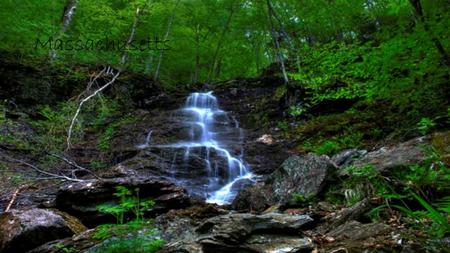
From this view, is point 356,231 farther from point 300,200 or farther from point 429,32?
point 429,32

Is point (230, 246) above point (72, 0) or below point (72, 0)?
below

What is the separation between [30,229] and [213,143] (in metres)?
8.62

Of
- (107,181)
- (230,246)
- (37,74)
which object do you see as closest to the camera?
(230,246)

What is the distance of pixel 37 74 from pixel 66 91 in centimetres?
141

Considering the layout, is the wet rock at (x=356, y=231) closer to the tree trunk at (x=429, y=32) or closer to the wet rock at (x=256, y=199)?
the wet rock at (x=256, y=199)

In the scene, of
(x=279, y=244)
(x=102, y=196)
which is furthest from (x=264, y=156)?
(x=279, y=244)

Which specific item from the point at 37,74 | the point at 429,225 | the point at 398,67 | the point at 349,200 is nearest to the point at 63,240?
the point at 349,200

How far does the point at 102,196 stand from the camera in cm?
675

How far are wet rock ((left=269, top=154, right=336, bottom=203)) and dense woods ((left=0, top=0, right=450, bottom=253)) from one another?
3cm

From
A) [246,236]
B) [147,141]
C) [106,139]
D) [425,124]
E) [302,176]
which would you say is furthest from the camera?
[106,139]

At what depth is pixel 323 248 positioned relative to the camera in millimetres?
3211

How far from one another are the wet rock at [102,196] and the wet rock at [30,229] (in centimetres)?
108

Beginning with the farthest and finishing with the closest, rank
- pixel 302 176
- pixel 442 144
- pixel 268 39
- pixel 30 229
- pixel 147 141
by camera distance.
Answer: pixel 268 39, pixel 147 141, pixel 302 176, pixel 442 144, pixel 30 229

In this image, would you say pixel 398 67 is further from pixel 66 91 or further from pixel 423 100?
pixel 66 91
